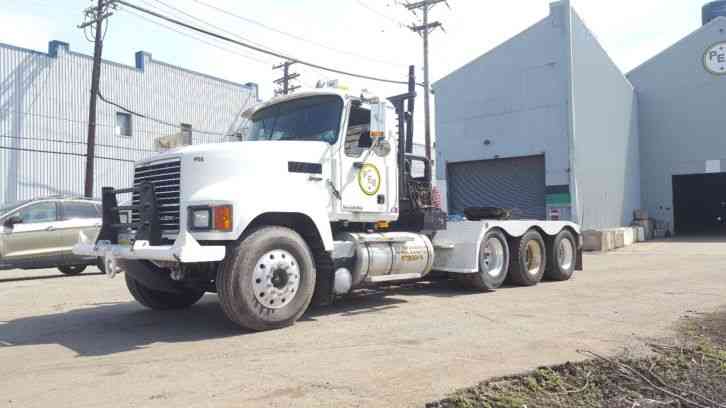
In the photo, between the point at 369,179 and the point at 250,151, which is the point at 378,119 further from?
the point at 250,151

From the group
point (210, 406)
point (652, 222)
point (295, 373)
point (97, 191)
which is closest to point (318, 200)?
point (295, 373)

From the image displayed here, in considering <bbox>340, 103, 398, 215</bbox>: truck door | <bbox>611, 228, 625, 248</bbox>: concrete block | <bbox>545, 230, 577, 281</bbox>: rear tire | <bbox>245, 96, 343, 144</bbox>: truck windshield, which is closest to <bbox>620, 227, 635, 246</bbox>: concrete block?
<bbox>611, 228, 625, 248</bbox>: concrete block

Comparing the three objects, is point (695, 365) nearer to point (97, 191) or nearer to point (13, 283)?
point (13, 283)

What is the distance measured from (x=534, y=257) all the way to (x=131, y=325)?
6.91 metres

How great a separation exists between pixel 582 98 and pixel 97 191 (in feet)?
70.3

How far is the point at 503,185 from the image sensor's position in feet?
74.5

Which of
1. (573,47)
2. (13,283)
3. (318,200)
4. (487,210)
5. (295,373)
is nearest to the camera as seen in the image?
(295,373)

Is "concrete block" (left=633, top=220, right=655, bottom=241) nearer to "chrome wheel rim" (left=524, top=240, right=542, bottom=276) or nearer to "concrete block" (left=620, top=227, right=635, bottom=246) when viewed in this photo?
"concrete block" (left=620, top=227, right=635, bottom=246)

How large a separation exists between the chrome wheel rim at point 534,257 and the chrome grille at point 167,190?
659 cm

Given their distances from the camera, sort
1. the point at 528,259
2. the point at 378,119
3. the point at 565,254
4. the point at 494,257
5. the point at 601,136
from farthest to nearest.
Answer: the point at 601,136 < the point at 565,254 < the point at 528,259 < the point at 494,257 < the point at 378,119

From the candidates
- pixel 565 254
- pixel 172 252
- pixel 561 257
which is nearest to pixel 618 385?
pixel 172 252

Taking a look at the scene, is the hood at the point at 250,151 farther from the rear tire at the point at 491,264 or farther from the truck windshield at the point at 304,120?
the rear tire at the point at 491,264

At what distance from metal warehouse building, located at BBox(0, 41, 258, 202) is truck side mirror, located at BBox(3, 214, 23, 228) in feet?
39.8

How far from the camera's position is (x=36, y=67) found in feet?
81.5
